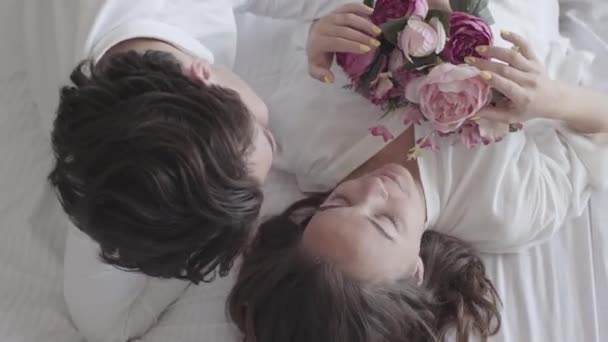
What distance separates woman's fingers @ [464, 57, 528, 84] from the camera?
39.5 inches

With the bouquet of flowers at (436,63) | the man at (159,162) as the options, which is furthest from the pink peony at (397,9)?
the man at (159,162)

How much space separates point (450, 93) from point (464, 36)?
0.26 feet

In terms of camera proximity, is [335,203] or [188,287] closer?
[335,203]

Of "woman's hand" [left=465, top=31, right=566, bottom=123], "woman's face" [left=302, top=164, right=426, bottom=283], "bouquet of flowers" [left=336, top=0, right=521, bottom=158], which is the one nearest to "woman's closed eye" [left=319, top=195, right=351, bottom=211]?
"woman's face" [left=302, top=164, right=426, bottom=283]

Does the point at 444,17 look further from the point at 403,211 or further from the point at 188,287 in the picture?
the point at 188,287

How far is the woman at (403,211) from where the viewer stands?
3.43 feet

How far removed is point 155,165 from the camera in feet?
2.95

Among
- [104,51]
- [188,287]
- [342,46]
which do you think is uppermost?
[342,46]

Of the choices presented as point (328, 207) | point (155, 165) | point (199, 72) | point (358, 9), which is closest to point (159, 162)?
point (155, 165)

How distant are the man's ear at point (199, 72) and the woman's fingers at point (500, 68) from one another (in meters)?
0.36

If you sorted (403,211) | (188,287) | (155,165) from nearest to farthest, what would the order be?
(155,165) < (403,211) < (188,287)

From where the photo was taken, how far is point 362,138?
1.22m

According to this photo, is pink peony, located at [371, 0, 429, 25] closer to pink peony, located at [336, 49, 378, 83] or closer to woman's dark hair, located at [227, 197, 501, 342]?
pink peony, located at [336, 49, 378, 83]

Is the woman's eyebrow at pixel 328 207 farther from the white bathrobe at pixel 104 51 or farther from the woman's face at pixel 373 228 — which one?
the white bathrobe at pixel 104 51
